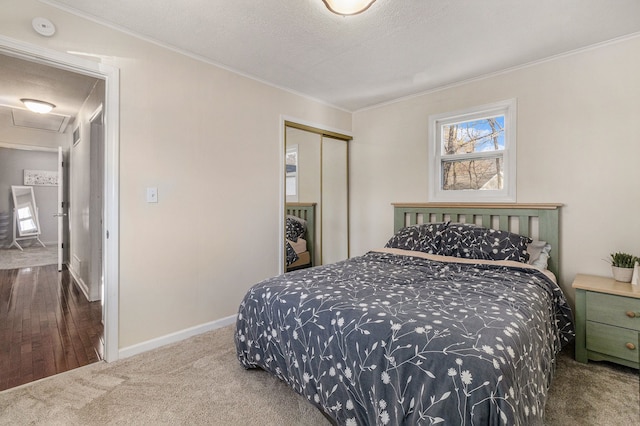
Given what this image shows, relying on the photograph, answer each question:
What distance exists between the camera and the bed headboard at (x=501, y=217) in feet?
8.49

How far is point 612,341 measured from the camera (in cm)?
205

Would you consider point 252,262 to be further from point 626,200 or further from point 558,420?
point 626,200

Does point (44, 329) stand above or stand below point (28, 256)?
below

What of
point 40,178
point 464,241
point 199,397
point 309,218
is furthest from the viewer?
point 40,178

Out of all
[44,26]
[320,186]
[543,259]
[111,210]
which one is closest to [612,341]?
[543,259]

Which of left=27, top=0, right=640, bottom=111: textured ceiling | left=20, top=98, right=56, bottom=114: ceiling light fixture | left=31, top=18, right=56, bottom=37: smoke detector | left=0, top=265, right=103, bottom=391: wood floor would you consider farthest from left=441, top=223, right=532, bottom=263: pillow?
left=20, top=98, right=56, bottom=114: ceiling light fixture

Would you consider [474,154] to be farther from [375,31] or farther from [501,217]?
[375,31]

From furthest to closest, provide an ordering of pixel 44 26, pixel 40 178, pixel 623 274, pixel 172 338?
pixel 40 178, pixel 172 338, pixel 623 274, pixel 44 26

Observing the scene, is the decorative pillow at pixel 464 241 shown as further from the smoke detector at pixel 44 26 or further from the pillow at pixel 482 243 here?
the smoke detector at pixel 44 26

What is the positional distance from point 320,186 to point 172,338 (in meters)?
2.30

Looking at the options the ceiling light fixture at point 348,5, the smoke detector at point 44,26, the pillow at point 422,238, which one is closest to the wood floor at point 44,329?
the smoke detector at point 44,26

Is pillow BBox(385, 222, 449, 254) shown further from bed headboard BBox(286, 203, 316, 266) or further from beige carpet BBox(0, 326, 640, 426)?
beige carpet BBox(0, 326, 640, 426)

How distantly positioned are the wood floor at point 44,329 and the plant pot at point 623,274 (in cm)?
384

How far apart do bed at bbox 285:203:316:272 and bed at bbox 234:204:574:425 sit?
1109 millimetres
